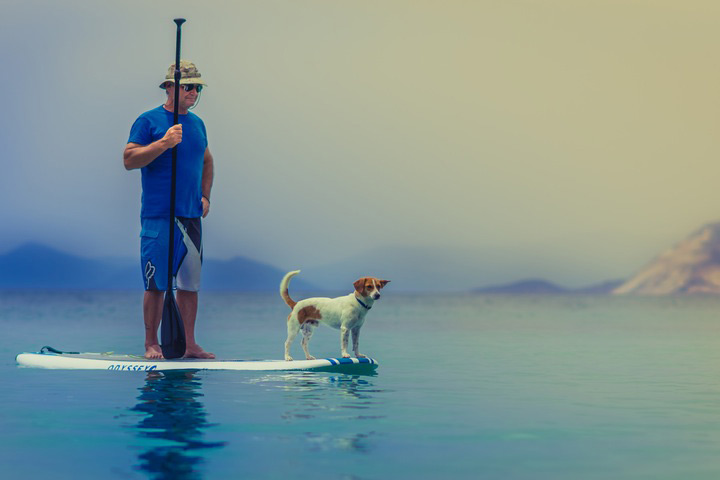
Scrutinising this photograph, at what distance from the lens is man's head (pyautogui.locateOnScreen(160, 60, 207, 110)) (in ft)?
37.8

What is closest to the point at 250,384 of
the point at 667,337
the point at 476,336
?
the point at 476,336

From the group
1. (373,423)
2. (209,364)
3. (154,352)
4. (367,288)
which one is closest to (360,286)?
(367,288)

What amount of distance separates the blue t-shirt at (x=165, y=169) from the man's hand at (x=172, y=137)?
495 mm

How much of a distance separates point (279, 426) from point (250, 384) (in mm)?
2813

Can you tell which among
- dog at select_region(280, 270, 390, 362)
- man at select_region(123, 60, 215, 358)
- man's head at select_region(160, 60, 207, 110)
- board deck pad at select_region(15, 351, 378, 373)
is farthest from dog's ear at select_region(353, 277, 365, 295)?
man's head at select_region(160, 60, 207, 110)

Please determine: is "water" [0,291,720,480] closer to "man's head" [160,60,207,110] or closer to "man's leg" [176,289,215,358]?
"man's leg" [176,289,215,358]

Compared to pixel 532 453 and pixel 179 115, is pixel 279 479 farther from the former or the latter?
pixel 179 115

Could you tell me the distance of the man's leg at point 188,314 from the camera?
12.0 m

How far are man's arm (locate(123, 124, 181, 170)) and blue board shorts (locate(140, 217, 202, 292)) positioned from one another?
2.29ft

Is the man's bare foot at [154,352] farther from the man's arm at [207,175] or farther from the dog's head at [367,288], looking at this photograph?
the dog's head at [367,288]

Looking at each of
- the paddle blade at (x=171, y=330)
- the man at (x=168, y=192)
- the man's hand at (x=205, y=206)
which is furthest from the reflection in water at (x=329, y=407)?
the man's hand at (x=205, y=206)

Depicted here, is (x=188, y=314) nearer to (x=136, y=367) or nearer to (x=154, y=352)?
(x=154, y=352)

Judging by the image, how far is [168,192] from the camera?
37.9 feet

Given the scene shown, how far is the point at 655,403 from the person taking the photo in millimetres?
10062
